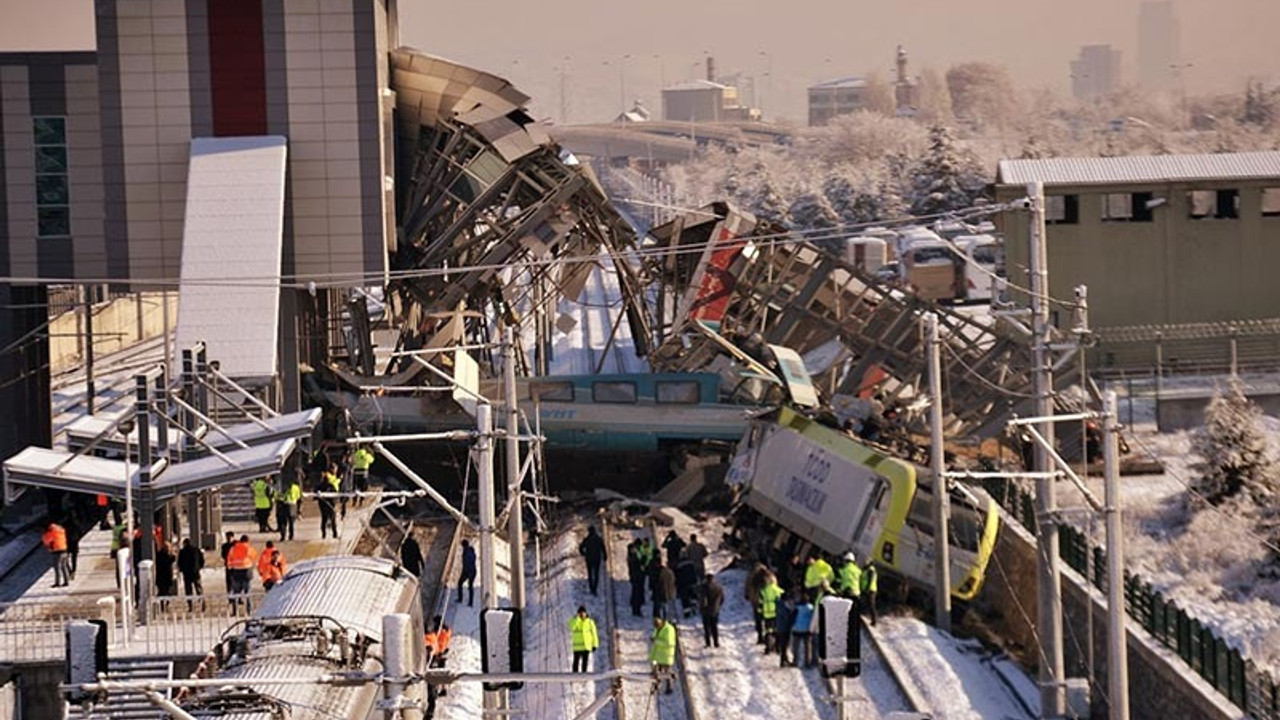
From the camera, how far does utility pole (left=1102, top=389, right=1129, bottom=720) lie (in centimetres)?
2497

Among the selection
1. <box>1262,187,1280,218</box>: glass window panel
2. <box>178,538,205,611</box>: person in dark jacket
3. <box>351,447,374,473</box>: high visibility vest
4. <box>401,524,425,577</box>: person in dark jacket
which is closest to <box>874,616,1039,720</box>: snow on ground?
<box>401,524,425,577</box>: person in dark jacket

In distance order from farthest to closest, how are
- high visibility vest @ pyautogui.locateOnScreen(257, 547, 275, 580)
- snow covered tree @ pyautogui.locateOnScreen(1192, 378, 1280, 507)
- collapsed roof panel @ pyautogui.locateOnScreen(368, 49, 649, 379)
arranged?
collapsed roof panel @ pyautogui.locateOnScreen(368, 49, 649, 379), snow covered tree @ pyautogui.locateOnScreen(1192, 378, 1280, 507), high visibility vest @ pyautogui.locateOnScreen(257, 547, 275, 580)

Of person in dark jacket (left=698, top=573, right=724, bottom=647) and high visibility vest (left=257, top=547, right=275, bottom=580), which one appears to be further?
high visibility vest (left=257, top=547, right=275, bottom=580)

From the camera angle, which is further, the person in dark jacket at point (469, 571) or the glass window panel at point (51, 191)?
the glass window panel at point (51, 191)

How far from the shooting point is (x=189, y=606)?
114 ft

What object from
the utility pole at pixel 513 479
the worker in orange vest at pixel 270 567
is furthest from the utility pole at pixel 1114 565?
the worker in orange vest at pixel 270 567

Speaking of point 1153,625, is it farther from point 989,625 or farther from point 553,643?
point 553,643

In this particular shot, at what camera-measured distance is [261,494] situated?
42.2 meters

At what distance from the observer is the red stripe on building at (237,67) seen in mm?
49438

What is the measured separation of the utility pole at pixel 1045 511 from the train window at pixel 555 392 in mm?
20182

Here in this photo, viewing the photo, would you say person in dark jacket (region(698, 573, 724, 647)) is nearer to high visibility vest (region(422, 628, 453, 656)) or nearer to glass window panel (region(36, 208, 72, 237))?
high visibility vest (region(422, 628, 453, 656))

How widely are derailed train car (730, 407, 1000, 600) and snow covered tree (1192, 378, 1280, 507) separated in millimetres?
6366

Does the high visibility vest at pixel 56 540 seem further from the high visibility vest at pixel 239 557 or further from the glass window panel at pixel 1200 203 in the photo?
the glass window panel at pixel 1200 203

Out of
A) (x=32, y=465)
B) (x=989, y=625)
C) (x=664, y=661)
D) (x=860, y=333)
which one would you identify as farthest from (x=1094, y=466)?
(x=32, y=465)
